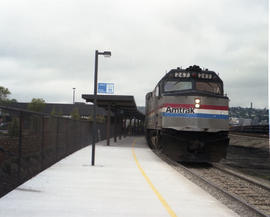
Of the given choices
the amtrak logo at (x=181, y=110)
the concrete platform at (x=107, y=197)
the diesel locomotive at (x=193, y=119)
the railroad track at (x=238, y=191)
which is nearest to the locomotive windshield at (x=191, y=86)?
the diesel locomotive at (x=193, y=119)

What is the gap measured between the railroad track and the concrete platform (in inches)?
17.5

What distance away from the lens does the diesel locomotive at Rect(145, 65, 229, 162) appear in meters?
15.3

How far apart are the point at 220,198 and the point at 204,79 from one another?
328 inches

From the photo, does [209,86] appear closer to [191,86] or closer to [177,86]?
[191,86]

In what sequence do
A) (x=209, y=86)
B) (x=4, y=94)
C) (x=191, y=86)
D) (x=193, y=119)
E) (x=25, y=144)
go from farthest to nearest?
(x=4, y=94)
(x=209, y=86)
(x=191, y=86)
(x=193, y=119)
(x=25, y=144)

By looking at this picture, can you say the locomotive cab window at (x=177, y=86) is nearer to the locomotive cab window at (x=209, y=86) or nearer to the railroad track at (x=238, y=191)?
the locomotive cab window at (x=209, y=86)

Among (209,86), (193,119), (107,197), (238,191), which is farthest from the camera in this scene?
(209,86)

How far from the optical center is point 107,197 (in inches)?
325

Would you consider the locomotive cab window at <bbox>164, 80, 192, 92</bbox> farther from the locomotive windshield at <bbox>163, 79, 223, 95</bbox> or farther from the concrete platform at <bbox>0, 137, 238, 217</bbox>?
the concrete platform at <bbox>0, 137, 238, 217</bbox>

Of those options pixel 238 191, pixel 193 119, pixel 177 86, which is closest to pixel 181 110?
pixel 193 119

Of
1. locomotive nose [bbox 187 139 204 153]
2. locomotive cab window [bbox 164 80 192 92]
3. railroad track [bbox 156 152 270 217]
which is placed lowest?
railroad track [bbox 156 152 270 217]

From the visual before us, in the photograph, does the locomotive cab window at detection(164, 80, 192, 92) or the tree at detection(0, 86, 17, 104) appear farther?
the tree at detection(0, 86, 17, 104)

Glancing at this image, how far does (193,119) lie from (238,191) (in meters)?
4.90

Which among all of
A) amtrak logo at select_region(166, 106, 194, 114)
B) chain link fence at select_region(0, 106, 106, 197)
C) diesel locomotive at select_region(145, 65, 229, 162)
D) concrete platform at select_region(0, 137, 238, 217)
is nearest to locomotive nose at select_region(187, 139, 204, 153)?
diesel locomotive at select_region(145, 65, 229, 162)
